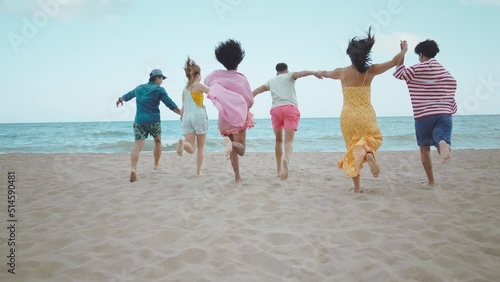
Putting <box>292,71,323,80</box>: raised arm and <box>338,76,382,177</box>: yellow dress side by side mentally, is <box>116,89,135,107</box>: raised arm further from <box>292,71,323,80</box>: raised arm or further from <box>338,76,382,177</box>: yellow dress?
<box>338,76,382,177</box>: yellow dress

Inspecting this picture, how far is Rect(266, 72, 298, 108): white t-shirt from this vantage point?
4.86 m

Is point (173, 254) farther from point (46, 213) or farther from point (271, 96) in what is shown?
point (271, 96)

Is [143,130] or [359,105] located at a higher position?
[359,105]

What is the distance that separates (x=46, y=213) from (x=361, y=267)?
3.23m

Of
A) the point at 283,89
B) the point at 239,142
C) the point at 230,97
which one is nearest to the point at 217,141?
the point at 283,89

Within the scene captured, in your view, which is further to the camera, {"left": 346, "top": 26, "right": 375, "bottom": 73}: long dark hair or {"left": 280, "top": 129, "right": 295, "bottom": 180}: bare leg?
{"left": 280, "top": 129, "right": 295, "bottom": 180}: bare leg

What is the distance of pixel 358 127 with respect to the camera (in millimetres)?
3672

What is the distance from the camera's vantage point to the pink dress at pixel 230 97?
407cm

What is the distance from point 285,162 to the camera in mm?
4715

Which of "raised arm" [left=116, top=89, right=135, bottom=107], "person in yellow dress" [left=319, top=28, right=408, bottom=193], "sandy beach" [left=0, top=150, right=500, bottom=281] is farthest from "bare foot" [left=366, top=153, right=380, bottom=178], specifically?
"raised arm" [left=116, top=89, right=135, bottom=107]

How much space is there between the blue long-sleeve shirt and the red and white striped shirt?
3.51m

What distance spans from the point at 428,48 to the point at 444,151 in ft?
4.41

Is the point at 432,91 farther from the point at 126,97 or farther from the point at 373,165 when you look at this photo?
the point at 126,97

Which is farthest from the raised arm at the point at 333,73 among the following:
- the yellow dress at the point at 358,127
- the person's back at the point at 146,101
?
the person's back at the point at 146,101
